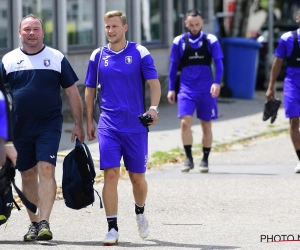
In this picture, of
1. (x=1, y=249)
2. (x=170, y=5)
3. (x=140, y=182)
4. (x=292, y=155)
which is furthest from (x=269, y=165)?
(x=170, y=5)

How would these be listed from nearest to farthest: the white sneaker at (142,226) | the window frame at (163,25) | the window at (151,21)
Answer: the white sneaker at (142,226) → the window at (151,21) → the window frame at (163,25)

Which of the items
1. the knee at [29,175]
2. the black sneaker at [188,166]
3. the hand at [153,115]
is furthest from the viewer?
the black sneaker at [188,166]

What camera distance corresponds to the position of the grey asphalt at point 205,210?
322 inches

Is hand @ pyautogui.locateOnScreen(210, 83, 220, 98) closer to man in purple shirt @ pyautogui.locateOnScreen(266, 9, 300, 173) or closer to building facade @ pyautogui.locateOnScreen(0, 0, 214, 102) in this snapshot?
man in purple shirt @ pyautogui.locateOnScreen(266, 9, 300, 173)

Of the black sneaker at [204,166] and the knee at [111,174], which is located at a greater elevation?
the knee at [111,174]

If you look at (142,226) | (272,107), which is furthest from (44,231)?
(272,107)

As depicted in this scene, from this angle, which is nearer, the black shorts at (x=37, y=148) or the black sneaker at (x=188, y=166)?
the black shorts at (x=37, y=148)

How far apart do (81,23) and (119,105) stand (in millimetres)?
11752

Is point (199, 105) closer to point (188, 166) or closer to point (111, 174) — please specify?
point (188, 166)

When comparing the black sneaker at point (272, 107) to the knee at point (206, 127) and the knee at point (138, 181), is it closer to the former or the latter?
the knee at point (206, 127)

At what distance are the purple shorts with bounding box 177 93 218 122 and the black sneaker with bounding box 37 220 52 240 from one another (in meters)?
4.45

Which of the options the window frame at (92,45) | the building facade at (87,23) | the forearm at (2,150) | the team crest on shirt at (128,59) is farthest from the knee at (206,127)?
the window frame at (92,45)

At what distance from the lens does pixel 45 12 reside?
1870 cm

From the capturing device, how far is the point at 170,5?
22281 mm
